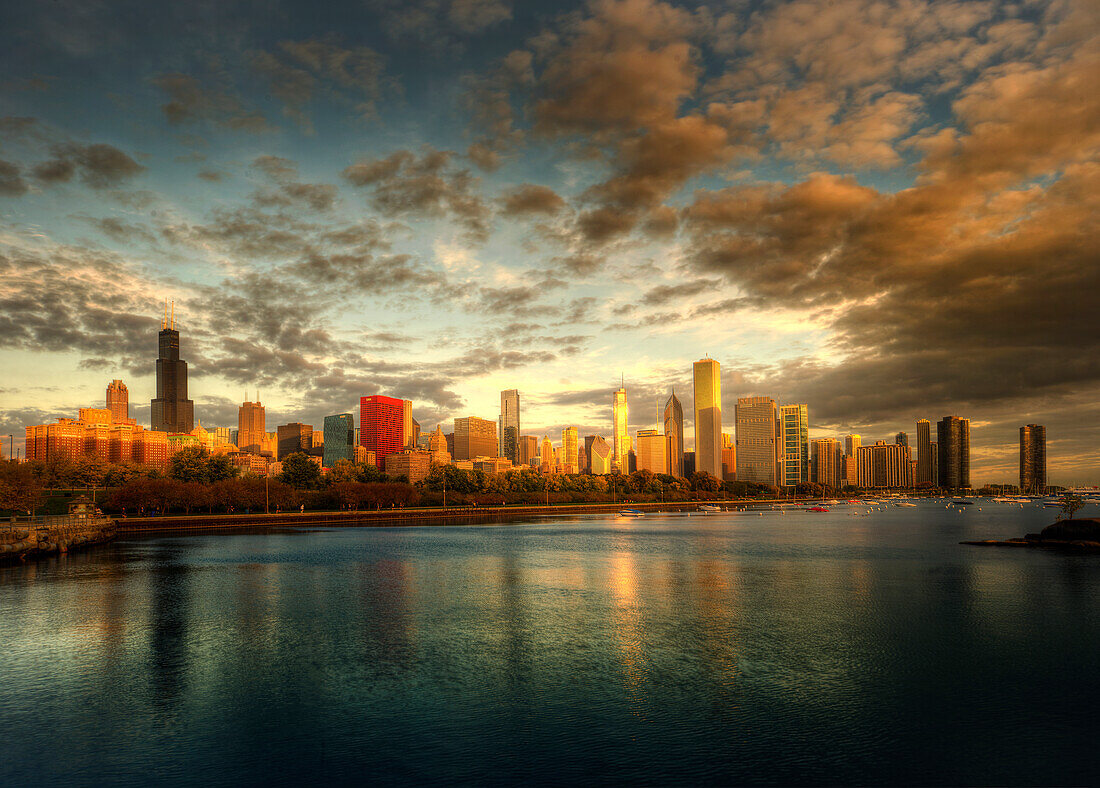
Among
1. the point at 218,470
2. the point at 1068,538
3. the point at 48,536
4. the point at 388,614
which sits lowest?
the point at 1068,538

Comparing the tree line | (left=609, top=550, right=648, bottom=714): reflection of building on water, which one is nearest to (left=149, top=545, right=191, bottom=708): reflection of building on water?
(left=609, top=550, right=648, bottom=714): reflection of building on water

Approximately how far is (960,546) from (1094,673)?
78.1 metres

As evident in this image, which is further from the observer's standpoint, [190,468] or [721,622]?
[190,468]

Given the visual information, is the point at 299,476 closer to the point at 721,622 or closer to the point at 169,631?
the point at 169,631

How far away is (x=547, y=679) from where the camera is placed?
31594mm

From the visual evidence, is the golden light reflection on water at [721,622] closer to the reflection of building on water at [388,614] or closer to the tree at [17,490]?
the reflection of building on water at [388,614]

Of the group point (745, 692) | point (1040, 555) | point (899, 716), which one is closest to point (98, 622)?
point (745, 692)

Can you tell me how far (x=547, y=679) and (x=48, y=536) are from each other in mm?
84621

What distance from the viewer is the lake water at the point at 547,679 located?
22859 millimetres

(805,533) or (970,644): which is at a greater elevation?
(970,644)

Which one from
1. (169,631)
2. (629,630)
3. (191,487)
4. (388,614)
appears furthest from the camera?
(191,487)

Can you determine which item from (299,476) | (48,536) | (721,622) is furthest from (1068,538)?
(299,476)

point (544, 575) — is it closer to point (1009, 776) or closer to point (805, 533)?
point (1009, 776)

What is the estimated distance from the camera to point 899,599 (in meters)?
53.1
